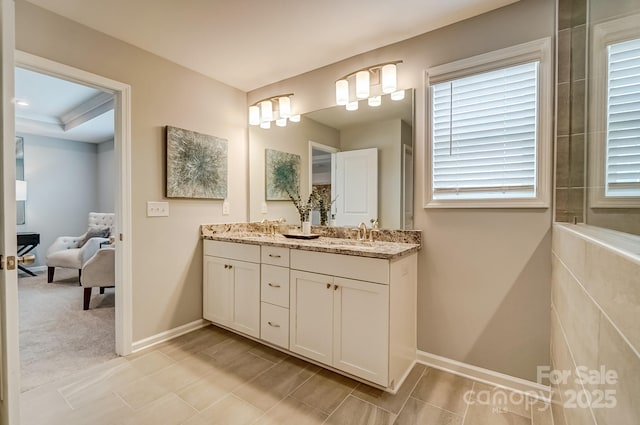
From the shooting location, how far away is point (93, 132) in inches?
202

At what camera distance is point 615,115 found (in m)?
1.31

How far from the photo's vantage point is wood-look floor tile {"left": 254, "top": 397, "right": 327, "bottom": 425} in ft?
5.08

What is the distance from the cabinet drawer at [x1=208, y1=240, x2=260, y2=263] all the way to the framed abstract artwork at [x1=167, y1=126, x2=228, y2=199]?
48cm

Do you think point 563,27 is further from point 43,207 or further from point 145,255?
point 43,207

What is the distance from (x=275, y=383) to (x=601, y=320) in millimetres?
1749

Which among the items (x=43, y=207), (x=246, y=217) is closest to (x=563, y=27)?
(x=246, y=217)

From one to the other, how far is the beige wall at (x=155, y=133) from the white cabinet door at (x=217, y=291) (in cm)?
10

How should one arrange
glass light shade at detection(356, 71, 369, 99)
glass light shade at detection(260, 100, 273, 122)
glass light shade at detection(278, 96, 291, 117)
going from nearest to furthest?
glass light shade at detection(356, 71, 369, 99), glass light shade at detection(278, 96, 291, 117), glass light shade at detection(260, 100, 273, 122)

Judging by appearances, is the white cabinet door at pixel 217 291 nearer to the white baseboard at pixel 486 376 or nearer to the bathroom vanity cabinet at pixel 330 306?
the bathroom vanity cabinet at pixel 330 306

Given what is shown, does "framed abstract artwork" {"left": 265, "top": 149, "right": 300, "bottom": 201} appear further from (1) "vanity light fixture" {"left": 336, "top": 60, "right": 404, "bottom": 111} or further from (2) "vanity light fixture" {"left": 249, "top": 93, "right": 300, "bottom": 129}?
(1) "vanity light fixture" {"left": 336, "top": 60, "right": 404, "bottom": 111}

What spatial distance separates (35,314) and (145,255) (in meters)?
1.84

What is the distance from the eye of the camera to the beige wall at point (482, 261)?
1747 millimetres

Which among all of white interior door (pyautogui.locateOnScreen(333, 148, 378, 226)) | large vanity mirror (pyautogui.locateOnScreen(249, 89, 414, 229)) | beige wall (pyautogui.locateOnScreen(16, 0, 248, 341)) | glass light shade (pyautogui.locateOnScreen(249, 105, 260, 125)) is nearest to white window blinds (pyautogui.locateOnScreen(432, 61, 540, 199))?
large vanity mirror (pyautogui.locateOnScreen(249, 89, 414, 229))

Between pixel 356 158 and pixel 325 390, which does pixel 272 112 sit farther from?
pixel 325 390
